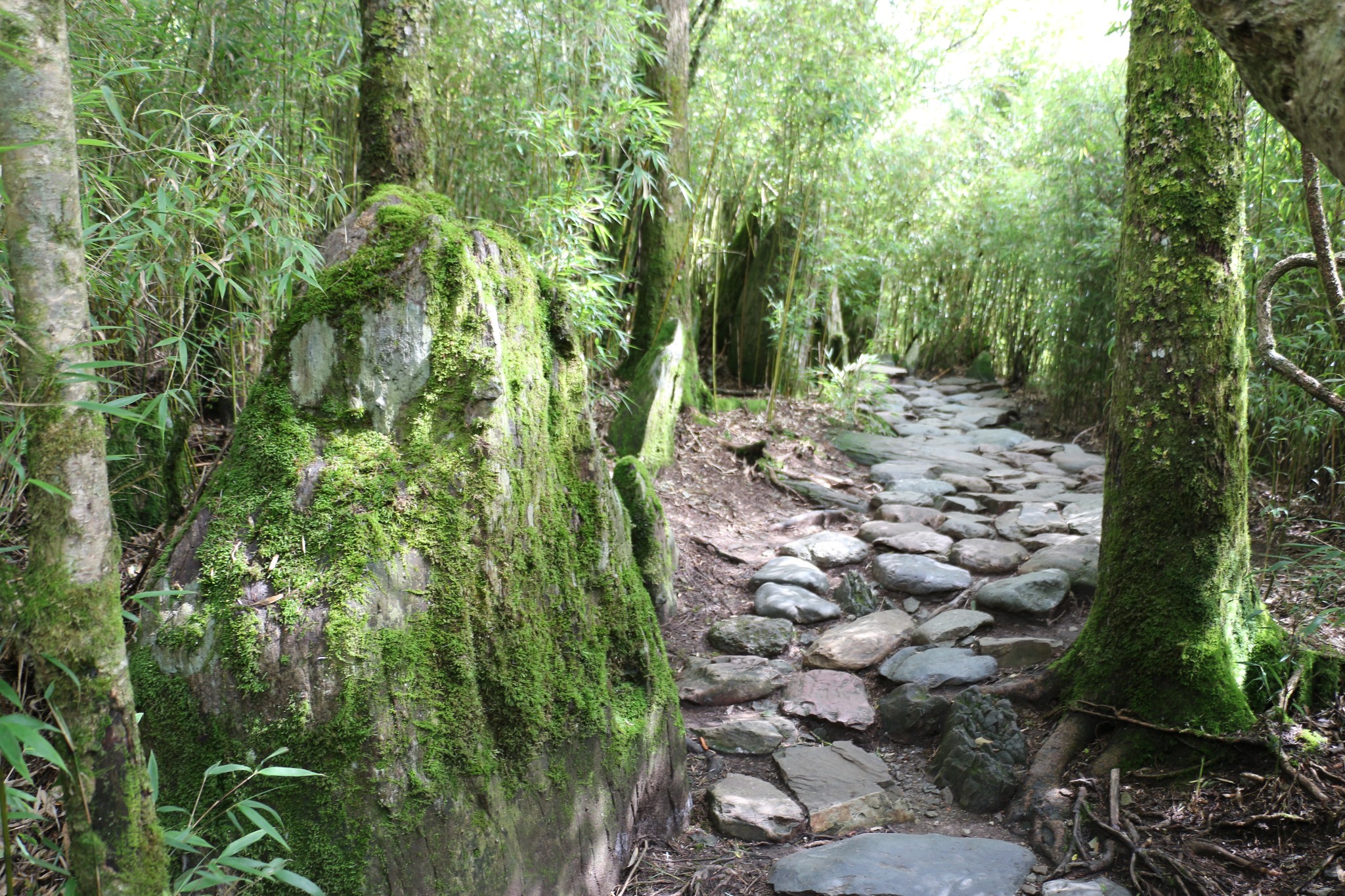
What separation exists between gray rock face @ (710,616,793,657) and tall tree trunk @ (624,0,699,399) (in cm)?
256

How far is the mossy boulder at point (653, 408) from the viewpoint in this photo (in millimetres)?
5184

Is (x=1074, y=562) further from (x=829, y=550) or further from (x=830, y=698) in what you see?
(x=830, y=698)

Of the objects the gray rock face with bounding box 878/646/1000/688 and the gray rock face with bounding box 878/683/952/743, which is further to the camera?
the gray rock face with bounding box 878/646/1000/688

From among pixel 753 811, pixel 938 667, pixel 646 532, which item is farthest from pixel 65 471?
pixel 938 667

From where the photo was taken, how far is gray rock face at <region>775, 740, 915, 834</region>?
96.7 inches

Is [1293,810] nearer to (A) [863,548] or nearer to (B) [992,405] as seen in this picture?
(A) [863,548]

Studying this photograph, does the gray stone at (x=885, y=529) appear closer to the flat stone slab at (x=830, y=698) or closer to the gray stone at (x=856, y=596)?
the gray stone at (x=856, y=596)

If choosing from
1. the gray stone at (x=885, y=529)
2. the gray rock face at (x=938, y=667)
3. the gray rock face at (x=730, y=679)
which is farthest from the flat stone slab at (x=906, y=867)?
the gray stone at (x=885, y=529)

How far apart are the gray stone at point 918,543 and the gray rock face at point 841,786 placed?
5.80 ft

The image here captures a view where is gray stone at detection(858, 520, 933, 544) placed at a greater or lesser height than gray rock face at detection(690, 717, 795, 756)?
greater

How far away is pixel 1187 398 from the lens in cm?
246

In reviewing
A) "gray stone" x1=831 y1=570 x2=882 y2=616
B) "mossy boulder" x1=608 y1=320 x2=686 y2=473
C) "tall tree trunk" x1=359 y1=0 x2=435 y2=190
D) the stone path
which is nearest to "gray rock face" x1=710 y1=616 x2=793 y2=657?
the stone path

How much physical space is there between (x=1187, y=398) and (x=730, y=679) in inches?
73.4

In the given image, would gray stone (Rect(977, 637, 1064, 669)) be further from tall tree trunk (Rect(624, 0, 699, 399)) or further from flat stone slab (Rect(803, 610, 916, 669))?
tall tree trunk (Rect(624, 0, 699, 399))
